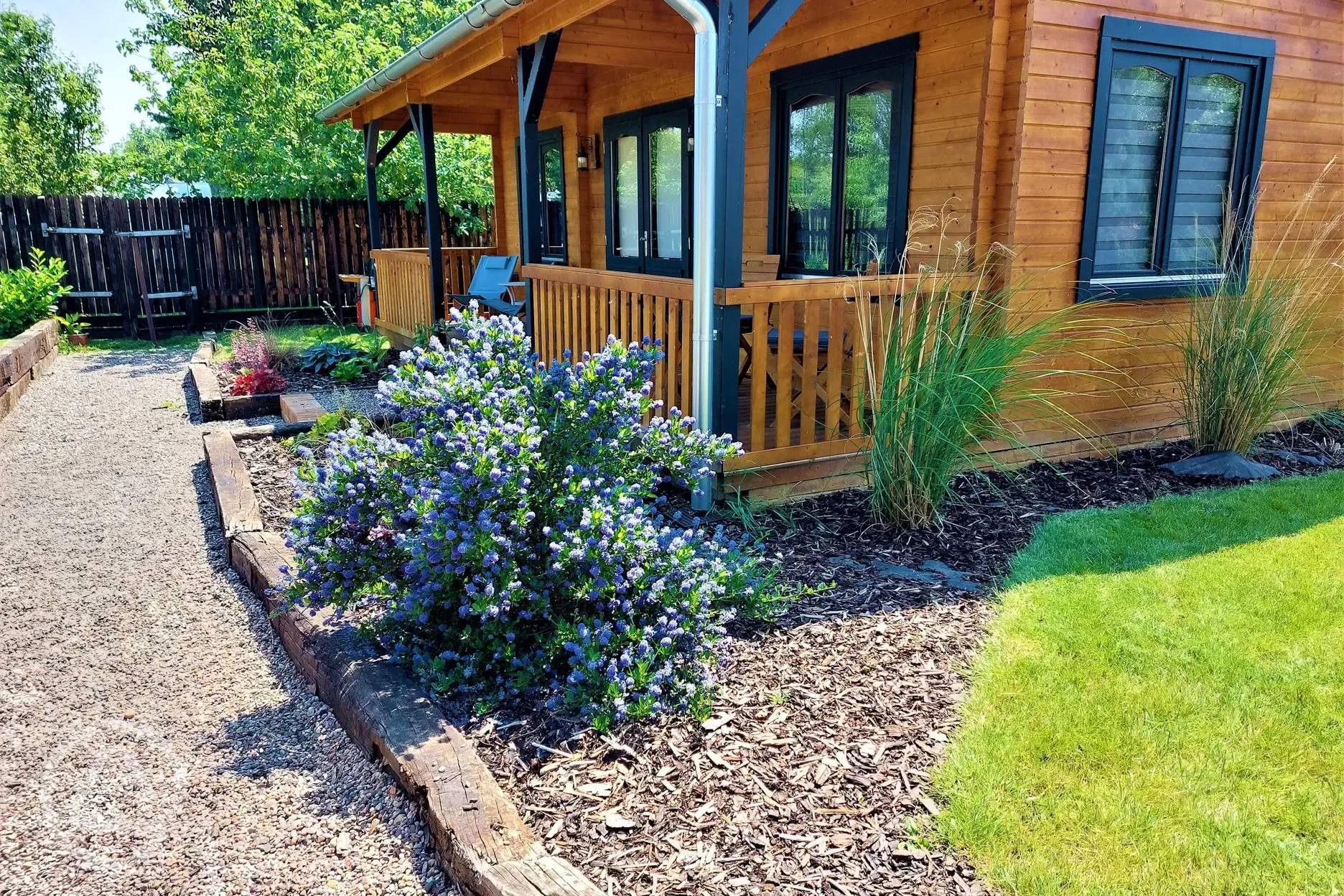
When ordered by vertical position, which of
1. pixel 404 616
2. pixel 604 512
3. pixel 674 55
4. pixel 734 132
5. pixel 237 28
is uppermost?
pixel 237 28

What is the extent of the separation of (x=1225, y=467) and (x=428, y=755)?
15.9 feet

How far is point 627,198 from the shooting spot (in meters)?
8.98

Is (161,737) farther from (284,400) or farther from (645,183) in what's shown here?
(645,183)

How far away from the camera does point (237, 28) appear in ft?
50.8

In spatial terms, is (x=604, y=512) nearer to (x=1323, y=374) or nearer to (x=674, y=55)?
(x=674, y=55)

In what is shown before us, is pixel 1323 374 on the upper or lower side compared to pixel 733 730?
upper

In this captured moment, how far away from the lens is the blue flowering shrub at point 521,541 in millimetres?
2658

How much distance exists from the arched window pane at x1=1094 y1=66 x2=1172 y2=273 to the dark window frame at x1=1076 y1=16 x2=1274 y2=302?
0.17 feet

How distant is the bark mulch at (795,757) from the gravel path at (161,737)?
0.39 meters

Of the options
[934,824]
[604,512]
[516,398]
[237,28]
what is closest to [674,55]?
[516,398]

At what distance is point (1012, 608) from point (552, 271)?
3.60m

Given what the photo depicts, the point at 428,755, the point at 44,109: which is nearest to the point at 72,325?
the point at 44,109

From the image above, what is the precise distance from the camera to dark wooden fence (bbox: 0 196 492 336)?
38.3 feet

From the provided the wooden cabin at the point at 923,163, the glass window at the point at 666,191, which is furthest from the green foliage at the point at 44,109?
the glass window at the point at 666,191
